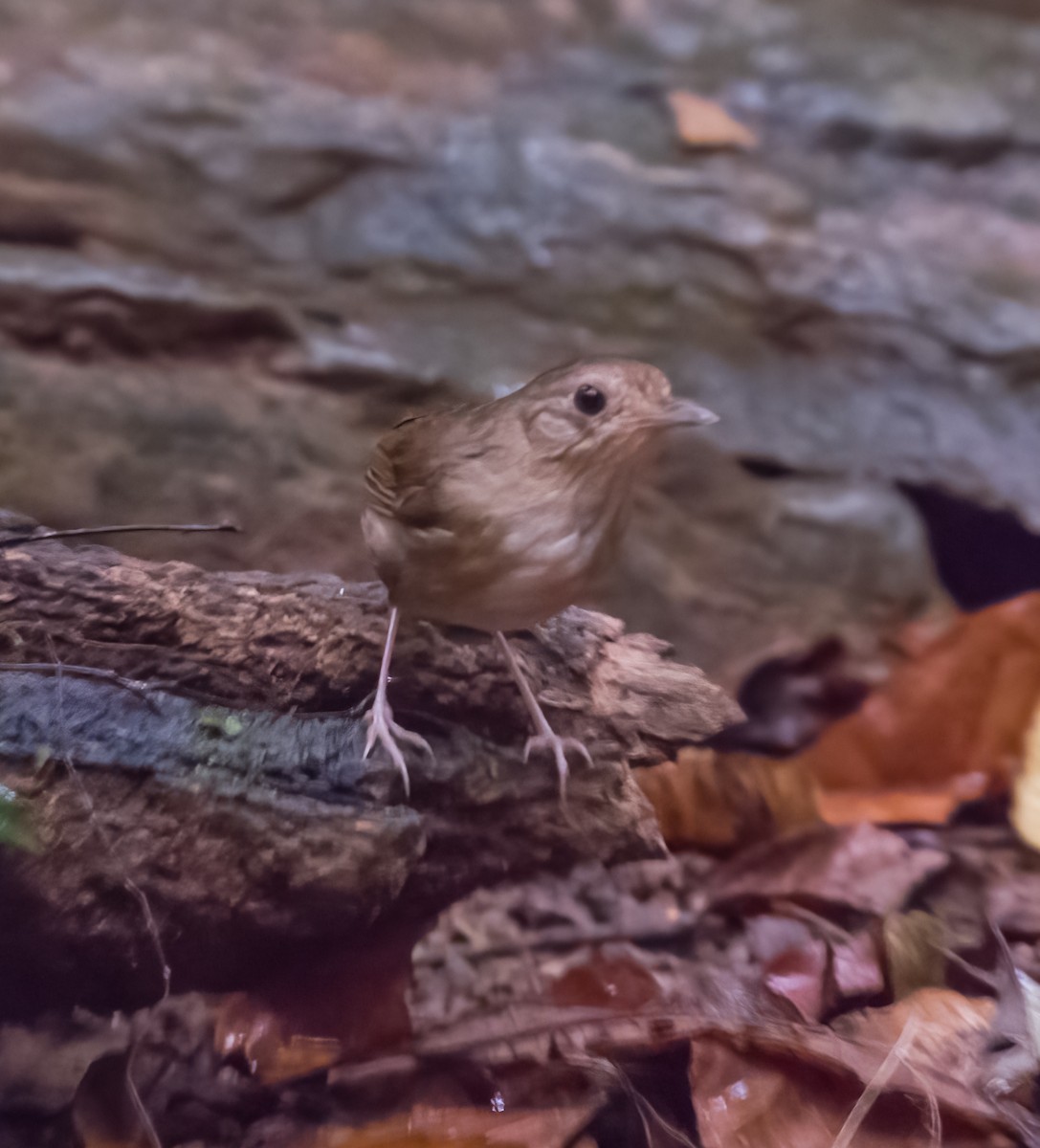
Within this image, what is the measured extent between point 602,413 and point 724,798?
39 centimetres

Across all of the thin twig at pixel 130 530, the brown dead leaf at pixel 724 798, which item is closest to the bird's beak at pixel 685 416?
→ the brown dead leaf at pixel 724 798

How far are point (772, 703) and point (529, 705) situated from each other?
0.30 meters

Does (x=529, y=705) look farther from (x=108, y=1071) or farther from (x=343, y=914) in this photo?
(x=108, y=1071)

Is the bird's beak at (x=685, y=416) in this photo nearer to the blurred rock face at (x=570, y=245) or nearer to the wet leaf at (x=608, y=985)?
the blurred rock face at (x=570, y=245)

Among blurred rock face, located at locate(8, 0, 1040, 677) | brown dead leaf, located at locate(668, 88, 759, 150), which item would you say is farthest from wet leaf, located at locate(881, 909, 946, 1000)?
brown dead leaf, located at locate(668, 88, 759, 150)

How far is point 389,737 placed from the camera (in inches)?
28.8

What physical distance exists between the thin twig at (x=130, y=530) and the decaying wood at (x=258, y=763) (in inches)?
0.5

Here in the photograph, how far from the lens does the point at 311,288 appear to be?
4.99 feet

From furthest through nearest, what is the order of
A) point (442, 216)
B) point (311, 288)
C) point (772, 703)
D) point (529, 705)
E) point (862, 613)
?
point (442, 216) < point (311, 288) < point (862, 613) < point (772, 703) < point (529, 705)

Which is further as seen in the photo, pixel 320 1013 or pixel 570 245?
pixel 570 245

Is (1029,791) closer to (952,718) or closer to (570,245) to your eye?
(952,718)

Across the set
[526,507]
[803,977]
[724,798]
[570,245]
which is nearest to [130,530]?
[526,507]

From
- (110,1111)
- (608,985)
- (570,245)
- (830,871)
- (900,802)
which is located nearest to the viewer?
(110,1111)

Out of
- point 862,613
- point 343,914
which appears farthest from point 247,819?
point 862,613
